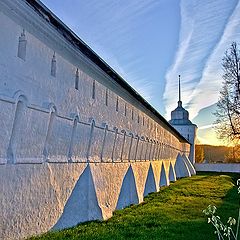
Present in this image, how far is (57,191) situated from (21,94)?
2.20 m

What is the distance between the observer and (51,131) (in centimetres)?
663

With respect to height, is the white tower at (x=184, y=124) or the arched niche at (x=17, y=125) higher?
the white tower at (x=184, y=124)

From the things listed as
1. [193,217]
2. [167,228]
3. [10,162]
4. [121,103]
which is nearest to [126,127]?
[121,103]

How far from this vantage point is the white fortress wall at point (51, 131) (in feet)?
17.4

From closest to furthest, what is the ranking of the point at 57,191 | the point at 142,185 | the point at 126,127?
the point at 57,191 < the point at 126,127 < the point at 142,185

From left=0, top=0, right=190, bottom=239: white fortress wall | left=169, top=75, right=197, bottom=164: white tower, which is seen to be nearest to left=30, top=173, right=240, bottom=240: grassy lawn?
left=0, top=0, right=190, bottom=239: white fortress wall

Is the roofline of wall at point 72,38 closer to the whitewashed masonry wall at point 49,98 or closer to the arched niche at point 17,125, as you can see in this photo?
the whitewashed masonry wall at point 49,98

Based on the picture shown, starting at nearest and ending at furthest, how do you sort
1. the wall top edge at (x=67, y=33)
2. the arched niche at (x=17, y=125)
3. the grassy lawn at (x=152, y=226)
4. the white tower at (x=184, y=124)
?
the wall top edge at (x=67, y=33)
the arched niche at (x=17, y=125)
the grassy lawn at (x=152, y=226)
the white tower at (x=184, y=124)

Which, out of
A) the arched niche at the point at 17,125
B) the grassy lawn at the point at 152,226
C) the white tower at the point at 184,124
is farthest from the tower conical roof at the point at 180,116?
the arched niche at the point at 17,125

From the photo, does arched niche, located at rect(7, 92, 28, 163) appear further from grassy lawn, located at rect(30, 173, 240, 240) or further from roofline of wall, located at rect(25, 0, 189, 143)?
grassy lawn, located at rect(30, 173, 240, 240)

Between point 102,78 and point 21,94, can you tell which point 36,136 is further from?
point 102,78

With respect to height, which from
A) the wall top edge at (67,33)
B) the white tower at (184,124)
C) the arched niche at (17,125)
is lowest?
the arched niche at (17,125)

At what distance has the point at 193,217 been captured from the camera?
9344 mm

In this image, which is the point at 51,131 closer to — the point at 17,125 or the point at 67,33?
the point at 17,125
